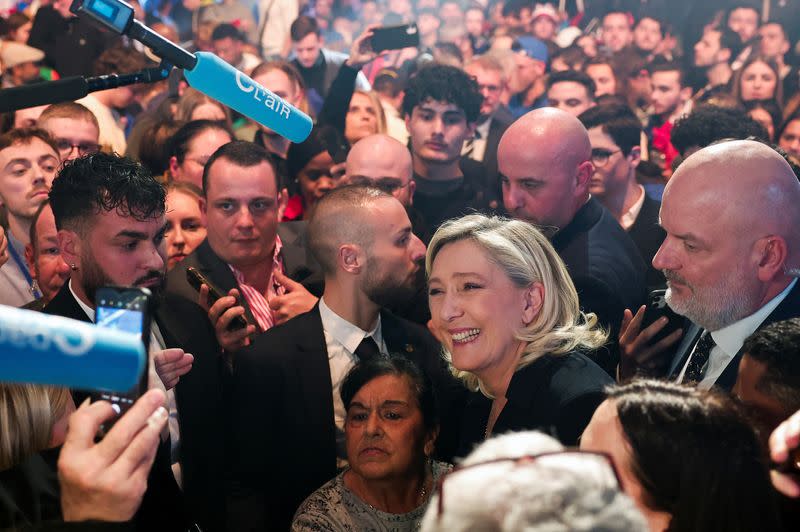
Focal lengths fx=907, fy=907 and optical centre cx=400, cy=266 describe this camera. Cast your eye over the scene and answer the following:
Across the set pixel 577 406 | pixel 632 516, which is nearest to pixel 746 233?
pixel 577 406

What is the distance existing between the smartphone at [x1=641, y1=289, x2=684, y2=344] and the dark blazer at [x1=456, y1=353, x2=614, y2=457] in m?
0.60

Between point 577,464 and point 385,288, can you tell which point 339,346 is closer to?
point 385,288

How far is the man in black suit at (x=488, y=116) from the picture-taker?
6188 mm

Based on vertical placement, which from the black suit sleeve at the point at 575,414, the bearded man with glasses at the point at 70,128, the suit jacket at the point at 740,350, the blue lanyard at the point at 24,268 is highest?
the suit jacket at the point at 740,350

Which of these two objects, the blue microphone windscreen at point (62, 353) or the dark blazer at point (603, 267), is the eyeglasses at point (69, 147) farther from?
the blue microphone windscreen at point (62, 353)

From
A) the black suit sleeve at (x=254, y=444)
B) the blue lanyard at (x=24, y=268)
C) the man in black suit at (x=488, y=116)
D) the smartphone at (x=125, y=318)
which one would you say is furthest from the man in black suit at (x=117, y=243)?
the man in black suit at (x=488, y=116)

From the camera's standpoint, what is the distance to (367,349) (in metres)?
3.42

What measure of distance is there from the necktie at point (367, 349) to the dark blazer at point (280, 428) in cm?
17

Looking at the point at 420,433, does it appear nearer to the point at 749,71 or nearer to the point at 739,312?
the point at 739,312

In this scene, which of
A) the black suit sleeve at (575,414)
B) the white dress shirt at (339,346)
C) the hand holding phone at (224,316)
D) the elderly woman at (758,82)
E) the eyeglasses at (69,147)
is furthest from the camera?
the elderly woman at (758,82)

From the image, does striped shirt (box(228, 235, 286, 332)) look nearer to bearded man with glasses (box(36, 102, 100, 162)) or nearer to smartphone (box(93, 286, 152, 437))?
bearded man with glasses (box(36, 102, 100, 162))

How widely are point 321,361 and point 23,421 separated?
134cm

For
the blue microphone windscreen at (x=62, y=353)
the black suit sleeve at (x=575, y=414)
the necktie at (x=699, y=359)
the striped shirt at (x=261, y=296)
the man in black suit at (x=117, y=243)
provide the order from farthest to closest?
the striped shirt at (x=261, y=296) < the man in black suit at (x=117, y=243) < the necktie at (x=699, y=359) < the black suit sleeve at (x=575, y=414) < the blue microphone windscreen at (x=62, y=353)

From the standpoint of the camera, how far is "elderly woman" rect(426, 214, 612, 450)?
2.71 metres
